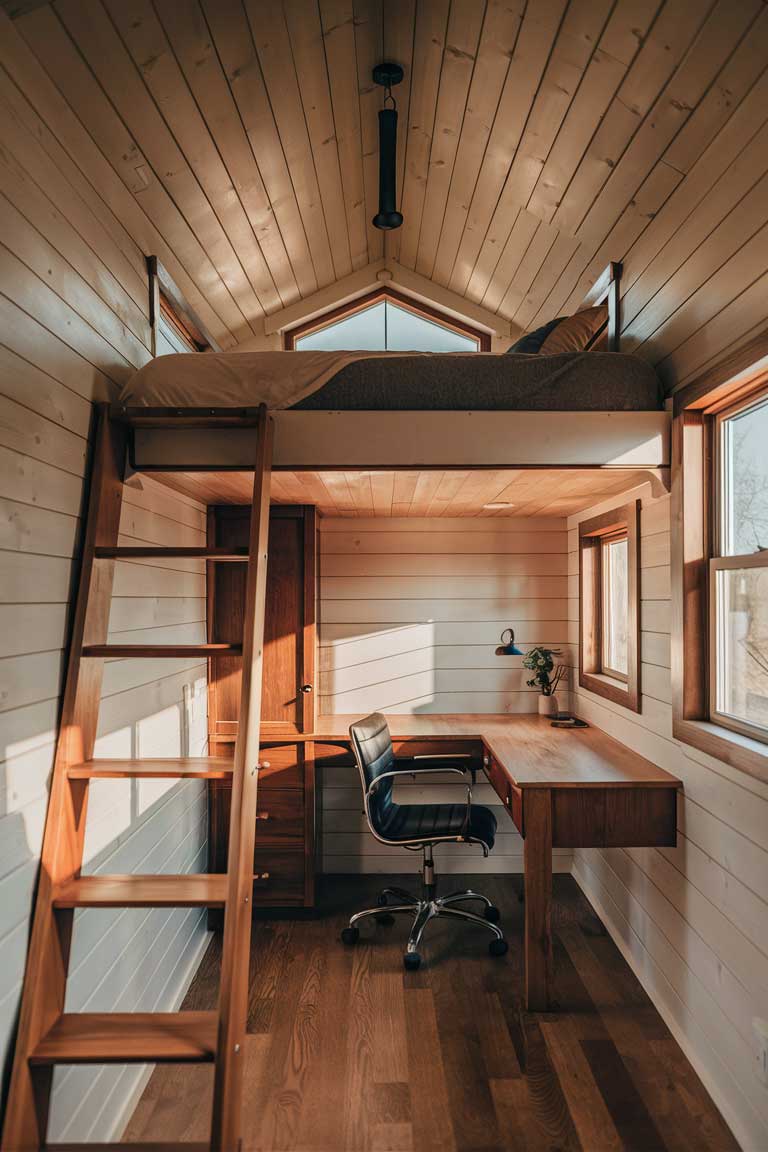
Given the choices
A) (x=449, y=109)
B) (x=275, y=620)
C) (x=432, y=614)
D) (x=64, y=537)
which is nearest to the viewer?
(x=64, y=537)

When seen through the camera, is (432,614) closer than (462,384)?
No

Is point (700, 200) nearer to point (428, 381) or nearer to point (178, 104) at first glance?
point (428, 381)

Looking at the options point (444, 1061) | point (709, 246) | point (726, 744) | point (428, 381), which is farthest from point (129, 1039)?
point (709, 246)

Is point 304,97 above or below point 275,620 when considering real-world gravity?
above

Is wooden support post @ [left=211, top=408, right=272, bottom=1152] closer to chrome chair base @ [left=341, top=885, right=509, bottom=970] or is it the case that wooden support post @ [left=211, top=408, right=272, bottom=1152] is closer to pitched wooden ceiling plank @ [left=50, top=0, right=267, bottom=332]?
pitched wooden ceiling plank @ [left=50, top=0, right=267, bottom=332]

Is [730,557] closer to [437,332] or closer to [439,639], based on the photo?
[439,639]

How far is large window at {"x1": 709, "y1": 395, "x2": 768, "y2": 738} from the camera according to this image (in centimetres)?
211

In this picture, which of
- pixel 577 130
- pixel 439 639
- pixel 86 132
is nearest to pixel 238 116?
pixel 86 132

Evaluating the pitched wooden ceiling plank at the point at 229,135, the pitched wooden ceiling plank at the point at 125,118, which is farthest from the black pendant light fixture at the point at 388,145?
the pitched wooden ceiling plank at the point at 125,118

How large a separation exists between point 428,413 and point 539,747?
166 centimetres

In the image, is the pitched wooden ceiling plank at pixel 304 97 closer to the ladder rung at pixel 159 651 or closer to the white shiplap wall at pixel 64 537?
the white shiplap wall at pixel 64 537

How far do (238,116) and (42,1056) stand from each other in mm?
2809

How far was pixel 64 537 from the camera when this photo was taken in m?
1.94

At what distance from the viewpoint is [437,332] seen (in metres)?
4.39
